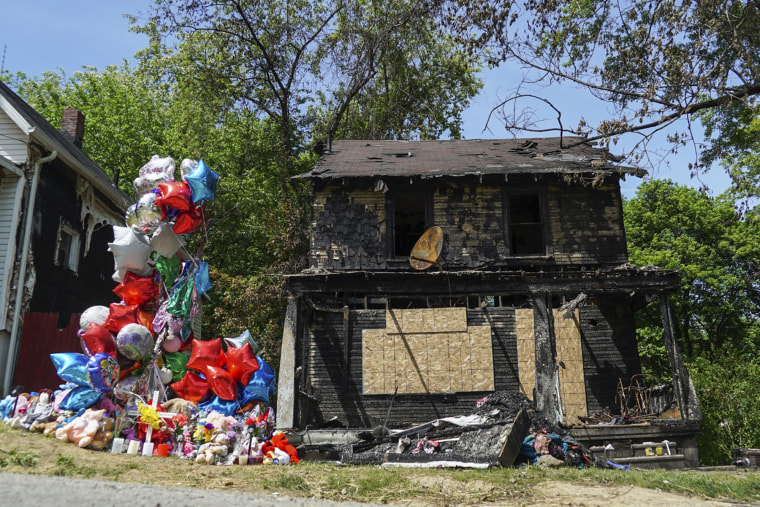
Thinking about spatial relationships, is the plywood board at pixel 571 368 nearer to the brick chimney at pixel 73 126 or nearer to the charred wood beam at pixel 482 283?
the charred wood beam at pixel 482 283

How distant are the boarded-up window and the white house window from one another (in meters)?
7.41

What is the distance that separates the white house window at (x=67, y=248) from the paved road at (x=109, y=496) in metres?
9.78

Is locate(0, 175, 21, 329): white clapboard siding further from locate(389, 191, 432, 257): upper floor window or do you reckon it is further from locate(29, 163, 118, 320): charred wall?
locate(389, 191, 432, 257): upper floor window

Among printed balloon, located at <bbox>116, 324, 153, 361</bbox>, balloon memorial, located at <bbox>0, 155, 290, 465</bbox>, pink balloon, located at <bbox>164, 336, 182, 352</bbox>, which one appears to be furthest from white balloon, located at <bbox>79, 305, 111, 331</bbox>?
pink balloon, located at <bbox>164, 336, 182, 352</bbox>

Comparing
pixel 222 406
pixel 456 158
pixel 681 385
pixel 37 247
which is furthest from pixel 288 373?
pixel 456 158

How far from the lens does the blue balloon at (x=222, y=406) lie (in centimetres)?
970

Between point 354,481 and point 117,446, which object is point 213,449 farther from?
point 354,481

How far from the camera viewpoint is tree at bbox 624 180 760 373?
2786 cm

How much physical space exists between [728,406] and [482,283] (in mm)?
12122

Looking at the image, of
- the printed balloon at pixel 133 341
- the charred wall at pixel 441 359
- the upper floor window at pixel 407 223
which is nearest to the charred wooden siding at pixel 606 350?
the charred wall at pixel 441 359

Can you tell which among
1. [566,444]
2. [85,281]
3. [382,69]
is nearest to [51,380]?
[85,281]

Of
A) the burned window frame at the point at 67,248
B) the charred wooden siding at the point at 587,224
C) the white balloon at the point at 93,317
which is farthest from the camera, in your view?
the charred wooden siding at the point at 587,224

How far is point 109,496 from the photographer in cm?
524

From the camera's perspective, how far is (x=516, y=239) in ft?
66.2
